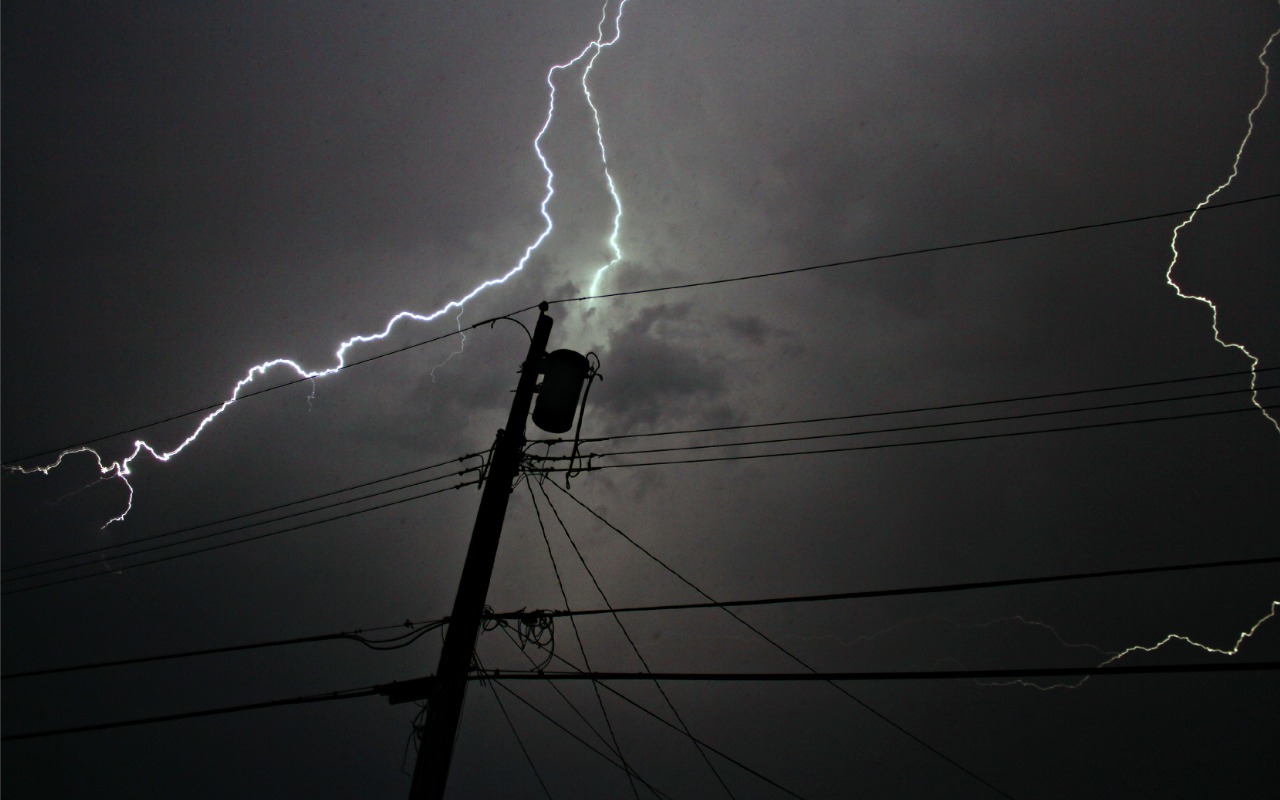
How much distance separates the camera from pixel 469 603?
5918 mm

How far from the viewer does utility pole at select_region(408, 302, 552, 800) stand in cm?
534

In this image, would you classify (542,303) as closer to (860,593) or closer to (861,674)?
(860,593)

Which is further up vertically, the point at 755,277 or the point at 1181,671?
the point at 755,277

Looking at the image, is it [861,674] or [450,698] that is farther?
[450,698]

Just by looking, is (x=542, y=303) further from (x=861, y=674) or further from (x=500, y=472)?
(x=861, y=674)

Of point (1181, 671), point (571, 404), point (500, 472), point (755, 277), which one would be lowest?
point (1181, 671)

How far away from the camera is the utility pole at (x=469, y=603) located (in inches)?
210

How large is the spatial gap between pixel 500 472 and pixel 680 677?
263 centimetres

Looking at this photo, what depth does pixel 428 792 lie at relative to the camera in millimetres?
5219

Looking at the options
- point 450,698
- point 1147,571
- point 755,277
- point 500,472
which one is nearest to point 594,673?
point 450,698

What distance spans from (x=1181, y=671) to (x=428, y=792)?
5406 mm

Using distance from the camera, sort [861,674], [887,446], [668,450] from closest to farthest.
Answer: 1. [861,674]
2. [887,446]
3. [668,450]

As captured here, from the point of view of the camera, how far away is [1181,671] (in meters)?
3.91

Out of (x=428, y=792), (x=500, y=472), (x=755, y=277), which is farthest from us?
(x=755, y=277)
